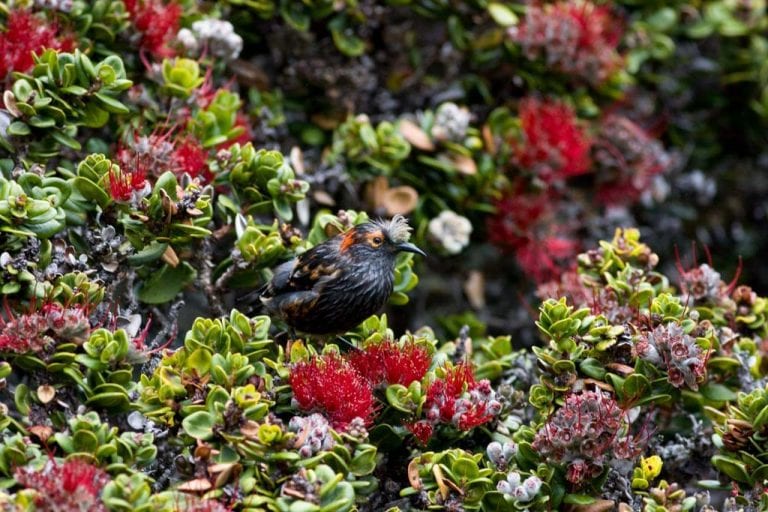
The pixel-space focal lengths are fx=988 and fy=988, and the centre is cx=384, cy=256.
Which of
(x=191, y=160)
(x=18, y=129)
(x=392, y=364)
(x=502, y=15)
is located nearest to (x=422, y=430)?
(x=392, y=364)

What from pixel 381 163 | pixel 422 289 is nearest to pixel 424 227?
pixel 381 163

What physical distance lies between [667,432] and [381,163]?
1.64 meters

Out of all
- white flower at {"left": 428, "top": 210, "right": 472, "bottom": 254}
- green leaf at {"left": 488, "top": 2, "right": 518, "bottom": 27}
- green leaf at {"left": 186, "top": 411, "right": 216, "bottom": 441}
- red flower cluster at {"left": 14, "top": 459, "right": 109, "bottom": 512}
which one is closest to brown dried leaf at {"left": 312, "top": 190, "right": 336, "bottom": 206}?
white flower at {"left": 428, "top": 210, "right": 472, "bottom": 254}

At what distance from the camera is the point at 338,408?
2.96 m

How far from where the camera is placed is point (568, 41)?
15.7 ft

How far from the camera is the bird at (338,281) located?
359cm

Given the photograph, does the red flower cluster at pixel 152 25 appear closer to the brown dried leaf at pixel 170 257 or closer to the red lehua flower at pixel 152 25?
the red lehua flower at pixel 152 25

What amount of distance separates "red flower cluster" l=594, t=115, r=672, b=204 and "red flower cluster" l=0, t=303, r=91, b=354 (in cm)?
307

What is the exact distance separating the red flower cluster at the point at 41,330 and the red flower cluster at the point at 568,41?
2799mm

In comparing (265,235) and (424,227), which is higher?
(265,235)

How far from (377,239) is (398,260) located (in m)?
0.24

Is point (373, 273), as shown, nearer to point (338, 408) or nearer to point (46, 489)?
point (338, 408)

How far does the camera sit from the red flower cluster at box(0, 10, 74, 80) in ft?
11.6

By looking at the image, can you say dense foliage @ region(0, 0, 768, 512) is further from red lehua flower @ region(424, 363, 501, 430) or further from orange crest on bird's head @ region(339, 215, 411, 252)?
orange crest on bird's head @ region(339, 215, 411, 252)
